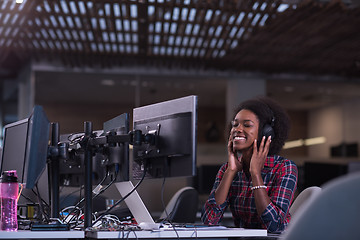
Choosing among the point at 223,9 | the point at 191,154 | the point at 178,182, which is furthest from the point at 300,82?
the point at 191,154

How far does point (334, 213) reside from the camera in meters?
1.32

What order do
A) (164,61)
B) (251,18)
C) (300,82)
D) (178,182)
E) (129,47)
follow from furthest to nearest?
(300,82), (164,61), (129,47), (251,18), (178,182)

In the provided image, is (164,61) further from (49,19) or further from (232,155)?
(232,155)

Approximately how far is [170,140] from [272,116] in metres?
1.23

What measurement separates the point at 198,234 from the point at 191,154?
1.15 feet

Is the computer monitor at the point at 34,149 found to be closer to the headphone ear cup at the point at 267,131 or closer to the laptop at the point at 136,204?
the laptop at the point at 136,204

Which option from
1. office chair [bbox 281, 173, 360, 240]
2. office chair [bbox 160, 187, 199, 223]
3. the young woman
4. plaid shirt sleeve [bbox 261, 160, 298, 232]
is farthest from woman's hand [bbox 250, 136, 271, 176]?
office chair [bbox 281, 173, 360, 240]

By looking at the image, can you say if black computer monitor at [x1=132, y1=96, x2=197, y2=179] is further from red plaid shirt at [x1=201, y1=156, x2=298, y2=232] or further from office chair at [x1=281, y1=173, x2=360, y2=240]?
office chair at [x1=281, y1=173, x2=360, y2=240]

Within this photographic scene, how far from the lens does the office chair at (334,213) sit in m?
1.31

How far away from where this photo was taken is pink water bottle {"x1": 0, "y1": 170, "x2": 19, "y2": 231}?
8.26ft

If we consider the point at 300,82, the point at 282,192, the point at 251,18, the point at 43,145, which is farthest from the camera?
the point at 300,82

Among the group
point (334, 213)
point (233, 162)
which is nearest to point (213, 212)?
point (233, 162)

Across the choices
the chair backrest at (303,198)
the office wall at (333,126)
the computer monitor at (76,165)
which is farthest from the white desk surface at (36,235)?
the office wall at (333,126)

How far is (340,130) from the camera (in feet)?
34.2
